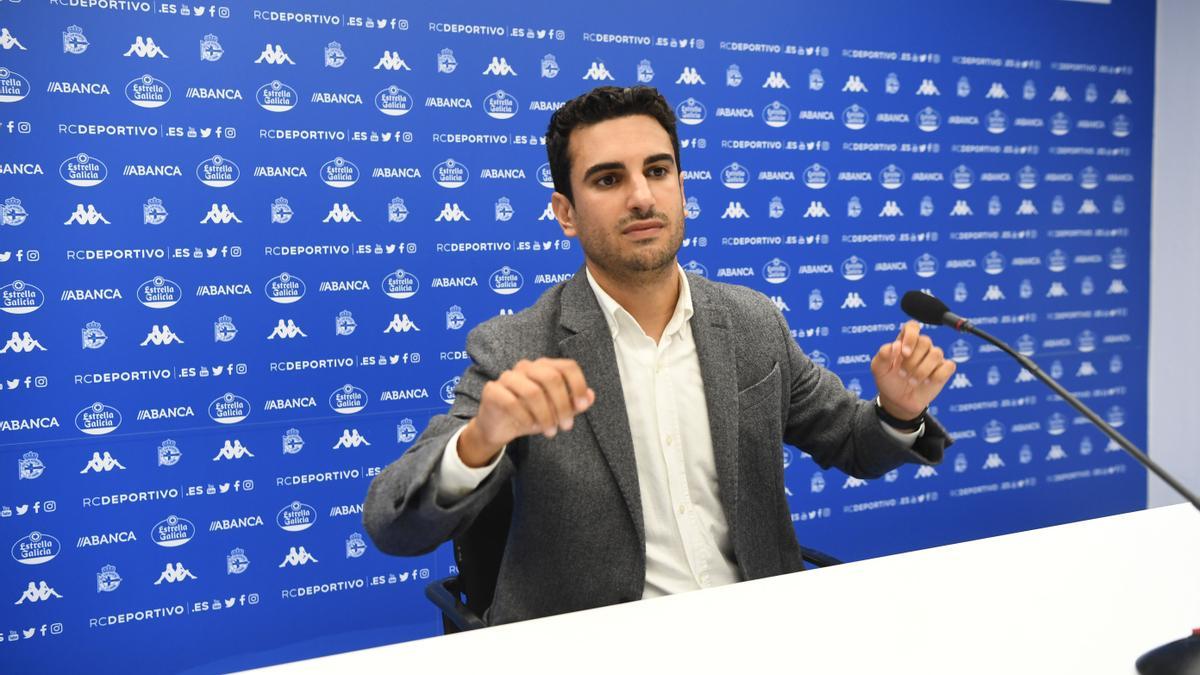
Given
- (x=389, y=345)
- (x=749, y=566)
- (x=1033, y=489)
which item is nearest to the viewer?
(x=749, y=566)

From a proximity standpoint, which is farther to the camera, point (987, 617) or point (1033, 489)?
point (1033, 489)

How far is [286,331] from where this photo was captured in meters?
2.51

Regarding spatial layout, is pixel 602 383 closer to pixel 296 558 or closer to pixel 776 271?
pixel 296 558

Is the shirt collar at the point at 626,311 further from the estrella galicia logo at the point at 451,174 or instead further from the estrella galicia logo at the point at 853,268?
the estrella galicia logo at the point at 853,268

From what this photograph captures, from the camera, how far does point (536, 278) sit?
111 inches

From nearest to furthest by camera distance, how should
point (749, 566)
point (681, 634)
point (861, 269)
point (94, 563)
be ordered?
1. point (681, 634)
2. point (749, 566)
3. point (94, 563)
4. point (861, 269)

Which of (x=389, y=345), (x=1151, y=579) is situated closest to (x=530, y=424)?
(x=1151, y=579)

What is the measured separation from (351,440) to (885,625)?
194 centimetres


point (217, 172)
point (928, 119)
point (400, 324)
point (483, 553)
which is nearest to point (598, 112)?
point (483, 553)

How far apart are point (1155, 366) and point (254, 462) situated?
3980mm

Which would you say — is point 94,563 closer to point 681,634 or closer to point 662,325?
point 662,325

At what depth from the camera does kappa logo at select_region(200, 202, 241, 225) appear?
2.39 m

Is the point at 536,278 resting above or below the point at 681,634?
above

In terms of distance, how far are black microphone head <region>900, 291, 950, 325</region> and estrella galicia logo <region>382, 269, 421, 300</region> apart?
1770 mm
